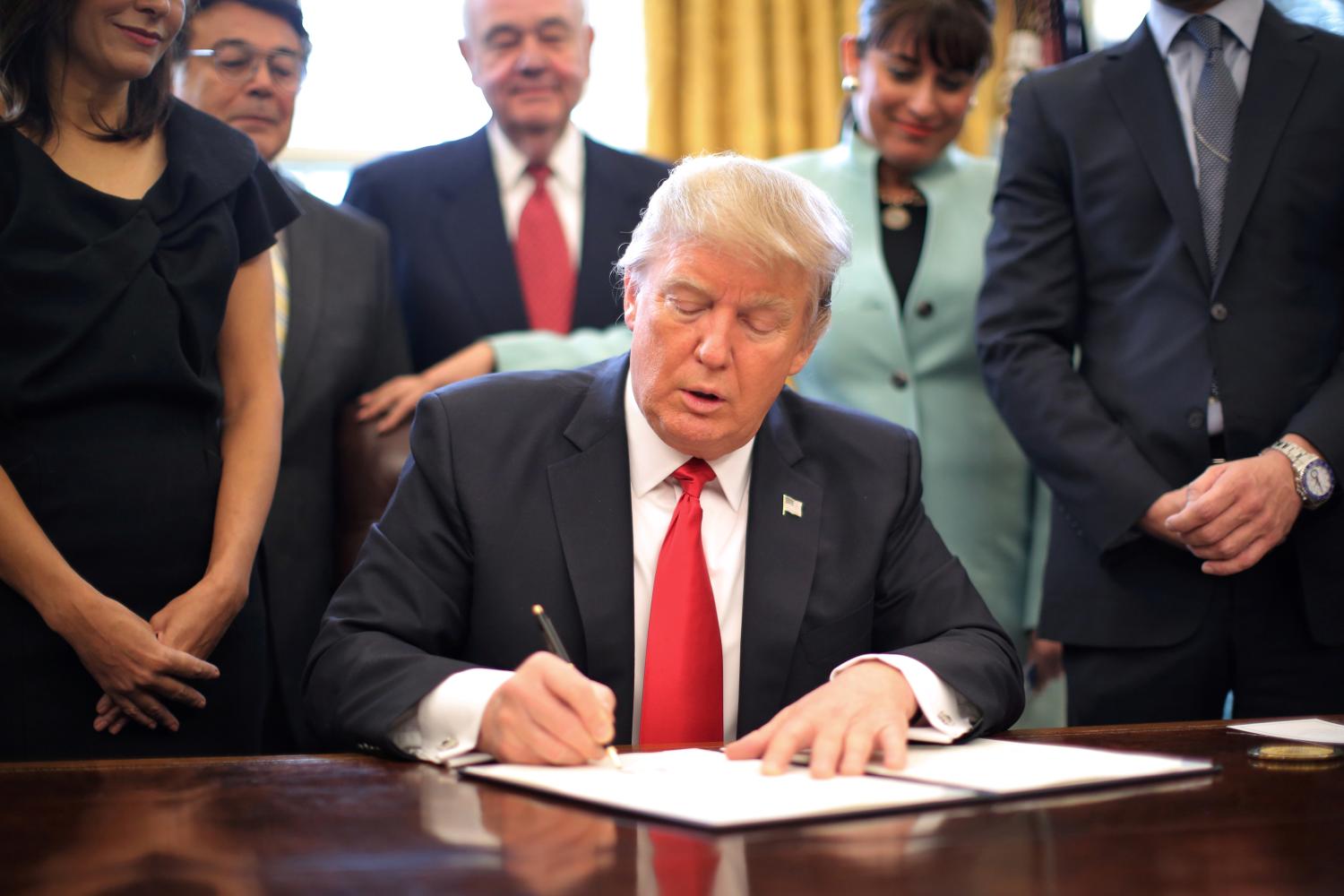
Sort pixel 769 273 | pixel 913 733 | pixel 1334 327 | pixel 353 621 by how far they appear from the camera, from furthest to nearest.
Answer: pixel 1334 327, pixel 769 273, pixel 353 621, pixel 913 733

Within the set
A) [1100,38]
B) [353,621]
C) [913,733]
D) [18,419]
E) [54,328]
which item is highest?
[1100,38]

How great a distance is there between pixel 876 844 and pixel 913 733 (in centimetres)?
53

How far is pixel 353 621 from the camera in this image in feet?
6.10

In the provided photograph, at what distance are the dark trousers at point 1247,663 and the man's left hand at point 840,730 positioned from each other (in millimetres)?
934

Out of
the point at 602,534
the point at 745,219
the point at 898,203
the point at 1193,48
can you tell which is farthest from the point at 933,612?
the point at 898,203

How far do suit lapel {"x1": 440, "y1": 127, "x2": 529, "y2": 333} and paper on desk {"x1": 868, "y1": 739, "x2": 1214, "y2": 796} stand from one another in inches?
69.2

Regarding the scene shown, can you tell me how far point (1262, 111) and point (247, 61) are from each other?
1866mm

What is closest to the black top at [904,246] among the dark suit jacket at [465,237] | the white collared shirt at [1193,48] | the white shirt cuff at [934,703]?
the dark suit jacket at [465,237]

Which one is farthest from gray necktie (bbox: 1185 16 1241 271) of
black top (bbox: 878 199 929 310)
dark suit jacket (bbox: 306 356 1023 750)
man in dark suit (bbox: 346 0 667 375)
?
man in dark suit (bbox: 346 0 667 375)

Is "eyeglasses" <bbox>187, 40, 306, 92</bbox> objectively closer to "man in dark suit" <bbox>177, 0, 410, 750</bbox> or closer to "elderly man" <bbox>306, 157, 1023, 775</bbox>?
"man in dark suit" <bbox>177, 0, 410, 750</bbox>

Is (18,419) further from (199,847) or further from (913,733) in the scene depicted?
(913,733)

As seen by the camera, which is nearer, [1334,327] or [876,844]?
[876,844]

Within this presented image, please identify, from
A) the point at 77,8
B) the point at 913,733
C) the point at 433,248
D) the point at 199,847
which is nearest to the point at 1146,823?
the point at 913,733

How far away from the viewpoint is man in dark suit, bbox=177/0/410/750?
8.66ft
